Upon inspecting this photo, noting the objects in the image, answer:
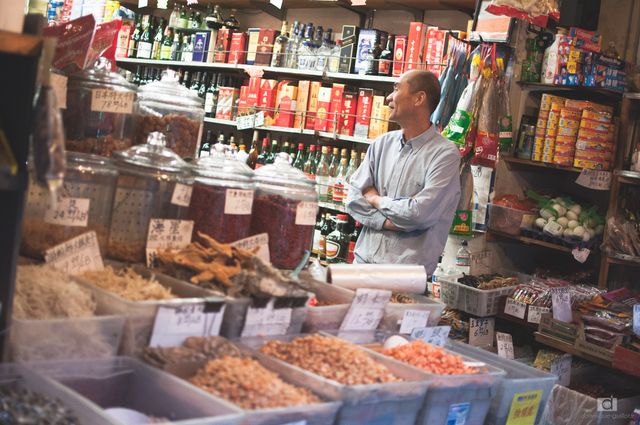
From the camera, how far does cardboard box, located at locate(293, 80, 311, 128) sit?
5.67 m

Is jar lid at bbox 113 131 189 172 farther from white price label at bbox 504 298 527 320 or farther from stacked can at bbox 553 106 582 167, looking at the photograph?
stacked can at bbox 553 106 582 167

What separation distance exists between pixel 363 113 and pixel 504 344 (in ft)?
5.72

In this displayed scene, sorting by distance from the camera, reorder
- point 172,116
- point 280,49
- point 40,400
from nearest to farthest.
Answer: point 40,400 < point 172,116 < point 280,49

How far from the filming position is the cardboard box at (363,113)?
5285mm

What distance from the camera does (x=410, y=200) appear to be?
3801 millimetres

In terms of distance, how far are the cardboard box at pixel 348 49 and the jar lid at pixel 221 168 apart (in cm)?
312

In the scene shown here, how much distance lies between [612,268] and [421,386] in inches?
127

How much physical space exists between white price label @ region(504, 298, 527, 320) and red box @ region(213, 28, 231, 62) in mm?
3091

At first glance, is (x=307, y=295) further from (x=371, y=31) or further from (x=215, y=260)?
(x=371, y=31)

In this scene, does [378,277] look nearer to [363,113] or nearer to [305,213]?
[305,213]

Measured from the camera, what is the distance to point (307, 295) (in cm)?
210

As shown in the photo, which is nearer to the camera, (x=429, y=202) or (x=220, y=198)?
(x=220, y=198)

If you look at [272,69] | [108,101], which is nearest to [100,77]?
[108,101]

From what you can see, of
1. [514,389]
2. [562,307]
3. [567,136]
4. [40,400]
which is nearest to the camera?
[40,400]
